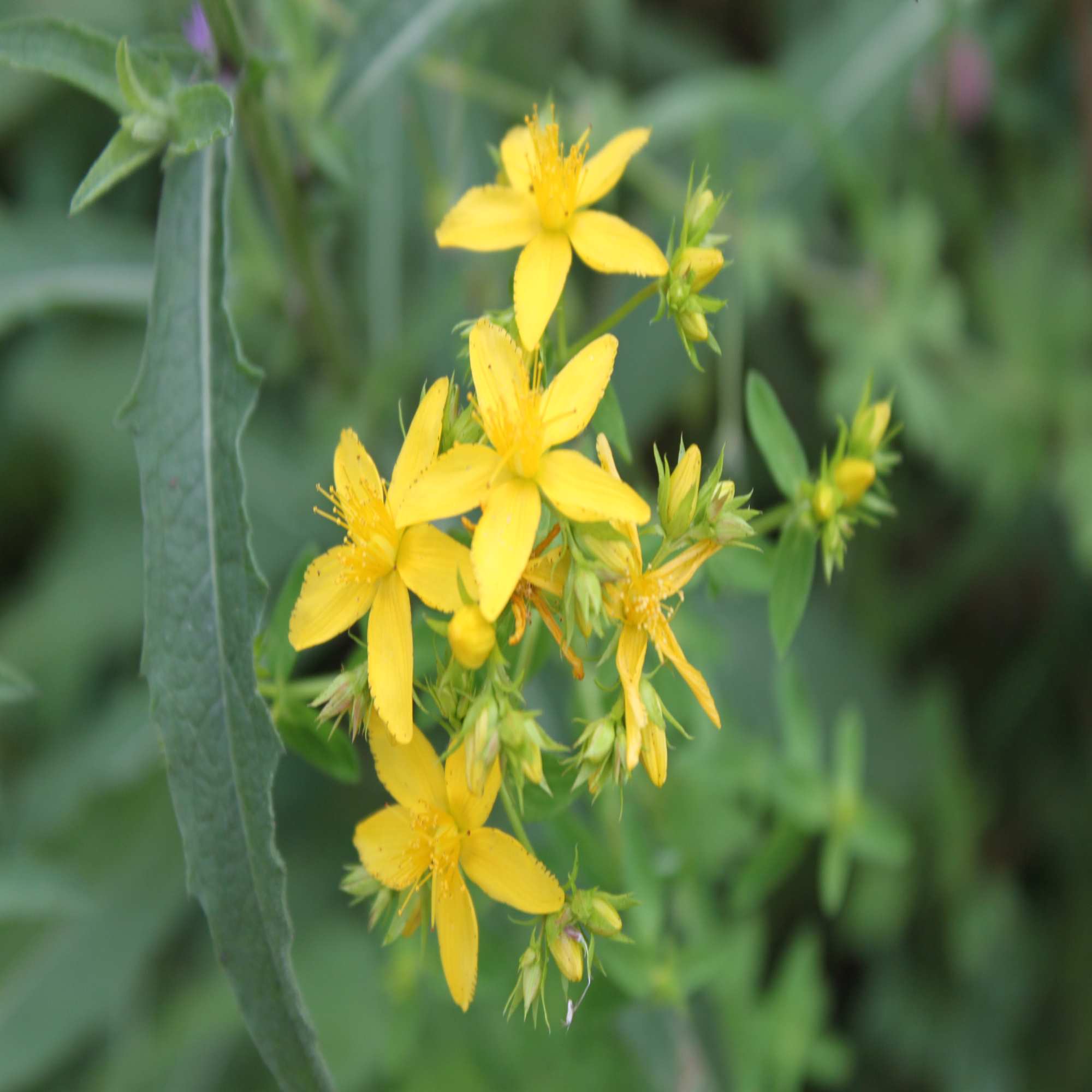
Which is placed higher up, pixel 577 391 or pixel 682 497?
pixel 577 391

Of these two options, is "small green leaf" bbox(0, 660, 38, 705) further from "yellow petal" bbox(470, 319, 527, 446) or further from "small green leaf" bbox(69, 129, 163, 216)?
"yellow petal" bbox(470, 319, 527, 446)

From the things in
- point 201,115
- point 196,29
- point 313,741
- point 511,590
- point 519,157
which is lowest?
point 313,741

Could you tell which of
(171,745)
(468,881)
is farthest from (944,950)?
(171,745)

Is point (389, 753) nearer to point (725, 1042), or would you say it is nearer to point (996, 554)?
point (725, 1042)

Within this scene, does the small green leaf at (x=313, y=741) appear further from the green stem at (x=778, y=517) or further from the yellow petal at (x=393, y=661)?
the green stem at (x=778, y=517)

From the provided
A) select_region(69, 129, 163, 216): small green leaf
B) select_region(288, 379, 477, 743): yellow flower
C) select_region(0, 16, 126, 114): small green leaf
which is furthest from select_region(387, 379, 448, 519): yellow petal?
select_region(0, 16, 126, 114): small green leaf

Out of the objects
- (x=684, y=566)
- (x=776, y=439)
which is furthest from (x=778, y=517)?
(x=684, y=566)

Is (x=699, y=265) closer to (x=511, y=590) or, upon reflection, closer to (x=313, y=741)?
(x=511, y=590)

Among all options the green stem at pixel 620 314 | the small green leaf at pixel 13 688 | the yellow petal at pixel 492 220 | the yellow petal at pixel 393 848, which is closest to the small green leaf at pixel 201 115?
the yellow petal at pixel 492 220
